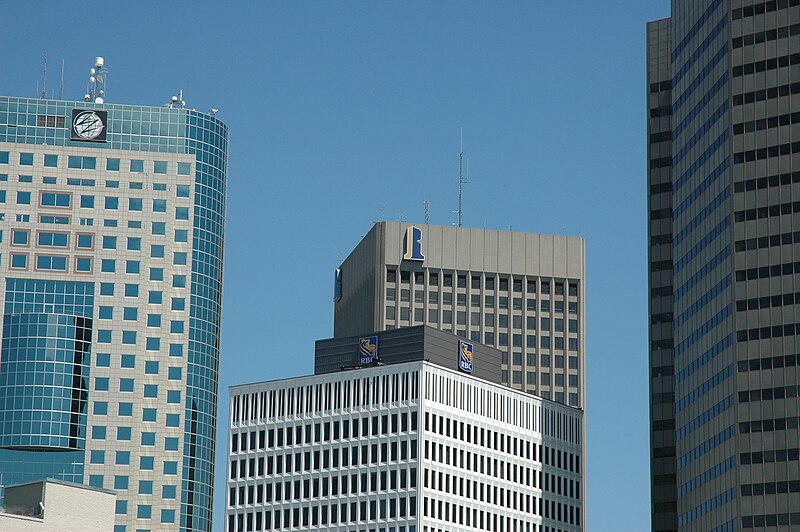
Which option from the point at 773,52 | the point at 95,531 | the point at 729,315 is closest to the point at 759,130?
the point at 773,52

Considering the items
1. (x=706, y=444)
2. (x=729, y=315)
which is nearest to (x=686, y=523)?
(x=706, y=444)

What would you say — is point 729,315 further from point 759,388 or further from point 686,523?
point 686,523

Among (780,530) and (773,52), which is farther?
(773,52)

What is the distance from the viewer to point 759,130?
192875mm

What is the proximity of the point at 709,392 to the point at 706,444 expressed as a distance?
19.5 ft

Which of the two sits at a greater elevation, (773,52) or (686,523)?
(773,52)

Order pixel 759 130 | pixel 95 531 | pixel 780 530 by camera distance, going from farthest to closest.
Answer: pixel 759 130 < pixel 780 530 < pixel 95 531

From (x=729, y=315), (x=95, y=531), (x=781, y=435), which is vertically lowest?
(x=95, y=531)

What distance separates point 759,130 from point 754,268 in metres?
16.2

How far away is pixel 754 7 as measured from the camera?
644 ft

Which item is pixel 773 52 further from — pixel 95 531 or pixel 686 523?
pixel 95 531

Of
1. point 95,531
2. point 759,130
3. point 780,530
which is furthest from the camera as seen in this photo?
point 759,130

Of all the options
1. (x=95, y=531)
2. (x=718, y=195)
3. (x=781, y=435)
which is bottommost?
(x=95, y=531)

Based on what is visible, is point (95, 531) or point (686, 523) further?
point (686, 523)
